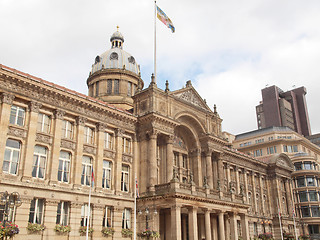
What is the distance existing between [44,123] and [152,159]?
42.9ft

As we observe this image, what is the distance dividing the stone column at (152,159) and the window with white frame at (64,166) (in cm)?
972

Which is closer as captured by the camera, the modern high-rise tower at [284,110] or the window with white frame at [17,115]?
the window with white frame at [17,115]

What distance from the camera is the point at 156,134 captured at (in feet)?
135

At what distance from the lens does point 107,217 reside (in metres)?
36.4

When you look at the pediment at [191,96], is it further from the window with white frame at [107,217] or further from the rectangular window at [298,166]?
the rectangular window at [298,166]

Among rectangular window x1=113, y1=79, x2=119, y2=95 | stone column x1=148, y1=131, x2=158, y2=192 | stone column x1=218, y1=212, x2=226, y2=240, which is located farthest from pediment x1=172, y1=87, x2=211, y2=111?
stone column x1=218, y1=212, x2=226, y2=240

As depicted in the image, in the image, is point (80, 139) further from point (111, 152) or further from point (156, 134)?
point (156, 134)

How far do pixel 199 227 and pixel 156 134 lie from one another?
565 inches

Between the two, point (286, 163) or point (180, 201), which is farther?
point (286, 163)

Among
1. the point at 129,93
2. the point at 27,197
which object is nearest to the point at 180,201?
the point at 27,197

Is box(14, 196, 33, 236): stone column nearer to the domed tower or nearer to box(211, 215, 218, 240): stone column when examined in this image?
box(211, 215, 218, 240): stone column

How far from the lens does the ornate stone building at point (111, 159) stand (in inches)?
1222

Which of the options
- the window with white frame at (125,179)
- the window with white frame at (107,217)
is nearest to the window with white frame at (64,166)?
the window with white frame at (107,217)

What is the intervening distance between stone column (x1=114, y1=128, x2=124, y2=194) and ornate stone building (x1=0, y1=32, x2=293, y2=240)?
A: 0.38 ft
